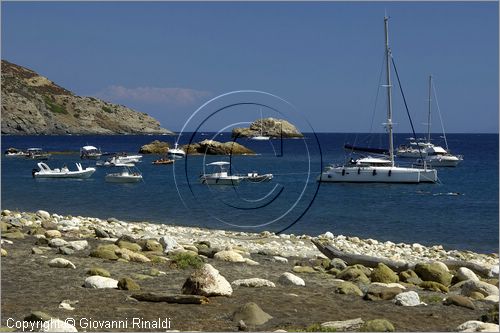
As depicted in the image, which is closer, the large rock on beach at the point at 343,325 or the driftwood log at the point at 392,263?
the large rock on beach at the point at 343,325

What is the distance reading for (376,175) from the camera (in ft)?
227

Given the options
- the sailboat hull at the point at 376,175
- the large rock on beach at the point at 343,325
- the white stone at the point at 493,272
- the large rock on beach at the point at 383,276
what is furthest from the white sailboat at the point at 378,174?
the large rock on beach at the point at 343,325

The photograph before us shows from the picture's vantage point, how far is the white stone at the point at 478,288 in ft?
48.8

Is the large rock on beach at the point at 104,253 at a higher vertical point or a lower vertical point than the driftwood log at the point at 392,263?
higher

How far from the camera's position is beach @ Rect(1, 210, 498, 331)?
1140 centimetres

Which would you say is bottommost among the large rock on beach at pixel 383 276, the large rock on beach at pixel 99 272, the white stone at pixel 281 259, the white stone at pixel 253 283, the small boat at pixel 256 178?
the white stone at pixel 281 259

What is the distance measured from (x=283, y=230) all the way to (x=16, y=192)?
3343 centimetres

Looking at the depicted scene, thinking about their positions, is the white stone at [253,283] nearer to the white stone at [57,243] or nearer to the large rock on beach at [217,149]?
the white stone at [57,243]

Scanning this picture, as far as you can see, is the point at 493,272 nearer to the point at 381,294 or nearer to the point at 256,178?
the point at 381,294

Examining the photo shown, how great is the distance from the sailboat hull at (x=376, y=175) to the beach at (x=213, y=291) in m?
49.5

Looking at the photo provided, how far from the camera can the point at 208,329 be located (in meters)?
10.9

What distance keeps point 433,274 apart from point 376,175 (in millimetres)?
52516

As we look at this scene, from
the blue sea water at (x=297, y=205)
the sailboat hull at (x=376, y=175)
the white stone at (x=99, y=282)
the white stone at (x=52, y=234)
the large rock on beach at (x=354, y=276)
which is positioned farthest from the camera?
the sailboat hull at (x=376, y=175)

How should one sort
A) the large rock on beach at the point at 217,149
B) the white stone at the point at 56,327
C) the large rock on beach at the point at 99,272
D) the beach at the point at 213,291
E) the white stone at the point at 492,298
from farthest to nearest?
the large rock on beach at the point at 217,149, the large rock on beach at the point at 99,272, the white stone at the point at 492,298, the beach at the point at 213,291, the white stone at the point at 56,327
